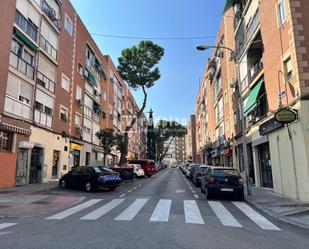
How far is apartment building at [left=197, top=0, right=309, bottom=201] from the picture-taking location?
44.0 feet

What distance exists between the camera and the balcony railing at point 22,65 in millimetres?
18484

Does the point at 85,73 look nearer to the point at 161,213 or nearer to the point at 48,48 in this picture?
the point at 48,48

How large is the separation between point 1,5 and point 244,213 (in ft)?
55.9

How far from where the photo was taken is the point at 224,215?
978 cm

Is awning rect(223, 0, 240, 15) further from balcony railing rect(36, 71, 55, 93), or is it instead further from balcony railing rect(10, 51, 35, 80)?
balcony railing rect(10, 51, 35, 80)

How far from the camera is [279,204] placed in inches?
473

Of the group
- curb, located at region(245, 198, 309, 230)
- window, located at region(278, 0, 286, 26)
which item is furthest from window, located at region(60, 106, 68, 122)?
curb, located at region(245, 198, 309, 230)

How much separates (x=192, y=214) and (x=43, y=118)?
1610cm

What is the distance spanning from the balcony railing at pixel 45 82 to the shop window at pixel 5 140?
532cm

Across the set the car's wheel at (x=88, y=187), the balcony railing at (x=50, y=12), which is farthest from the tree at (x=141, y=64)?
the car's wheel at (x=88, y=187)

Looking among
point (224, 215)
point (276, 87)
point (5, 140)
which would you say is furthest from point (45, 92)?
point (224, 215)

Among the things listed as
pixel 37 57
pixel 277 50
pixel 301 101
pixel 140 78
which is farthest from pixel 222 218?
pixel 140 78

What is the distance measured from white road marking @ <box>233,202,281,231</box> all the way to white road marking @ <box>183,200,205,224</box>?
1.66 meters

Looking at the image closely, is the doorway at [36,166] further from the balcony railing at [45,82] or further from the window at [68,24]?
the window at [68,24]
